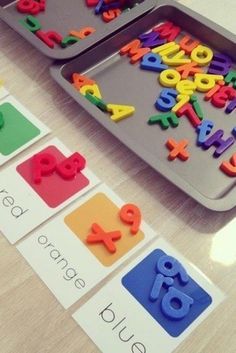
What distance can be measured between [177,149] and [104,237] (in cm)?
16

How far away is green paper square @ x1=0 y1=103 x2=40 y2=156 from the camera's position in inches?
23.7

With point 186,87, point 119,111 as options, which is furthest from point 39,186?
point 186,87

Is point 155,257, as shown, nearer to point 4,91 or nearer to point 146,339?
point 146,339

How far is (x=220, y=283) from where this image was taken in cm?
49

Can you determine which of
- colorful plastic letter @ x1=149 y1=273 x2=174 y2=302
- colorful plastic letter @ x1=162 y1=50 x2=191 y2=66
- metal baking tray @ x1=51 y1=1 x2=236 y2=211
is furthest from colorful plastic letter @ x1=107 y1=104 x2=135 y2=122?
colorful plastic letter @ x1=149 y1=273 x2=174 y2=302

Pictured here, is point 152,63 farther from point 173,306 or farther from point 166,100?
point 173,306

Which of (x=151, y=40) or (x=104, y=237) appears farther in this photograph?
(x=151, y=40)

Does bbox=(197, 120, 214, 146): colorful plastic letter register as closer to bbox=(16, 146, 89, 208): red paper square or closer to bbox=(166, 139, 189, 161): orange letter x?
bbox=(166, 139, 189, 161): orange letter x

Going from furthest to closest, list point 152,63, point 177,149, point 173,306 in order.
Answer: point 152,63
point 177,149
point 173,306

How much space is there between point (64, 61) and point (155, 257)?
34 centimetres

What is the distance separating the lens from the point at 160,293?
484 mm

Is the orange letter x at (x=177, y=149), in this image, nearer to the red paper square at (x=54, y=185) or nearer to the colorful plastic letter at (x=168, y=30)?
the red paper square at (x=54, y=185)

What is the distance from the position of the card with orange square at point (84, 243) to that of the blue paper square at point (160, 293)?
0.07ft

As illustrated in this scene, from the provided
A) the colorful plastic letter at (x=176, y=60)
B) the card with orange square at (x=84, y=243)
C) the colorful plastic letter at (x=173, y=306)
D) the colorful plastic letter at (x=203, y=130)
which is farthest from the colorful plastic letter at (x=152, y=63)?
the colorful plastic letter at (x=173, y=306)
